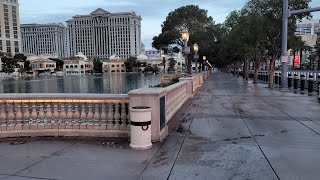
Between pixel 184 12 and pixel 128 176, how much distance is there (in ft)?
183

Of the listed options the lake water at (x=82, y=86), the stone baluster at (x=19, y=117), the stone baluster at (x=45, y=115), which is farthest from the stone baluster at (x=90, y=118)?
the lake water at (x=82, y=86)

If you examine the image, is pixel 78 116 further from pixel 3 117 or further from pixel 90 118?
pixel 3 117

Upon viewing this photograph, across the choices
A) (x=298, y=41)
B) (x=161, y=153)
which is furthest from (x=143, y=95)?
(x=298, y=41)

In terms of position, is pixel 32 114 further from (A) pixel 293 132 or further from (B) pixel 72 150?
(A) pixel 293 132

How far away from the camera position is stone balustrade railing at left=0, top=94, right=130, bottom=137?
815cm

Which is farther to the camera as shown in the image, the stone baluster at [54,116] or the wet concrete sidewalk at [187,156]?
the stone baluster at [54,116]

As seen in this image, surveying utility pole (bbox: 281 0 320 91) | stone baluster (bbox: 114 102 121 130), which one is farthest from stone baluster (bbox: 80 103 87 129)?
utility pole (bbox: 281 0 320 91)

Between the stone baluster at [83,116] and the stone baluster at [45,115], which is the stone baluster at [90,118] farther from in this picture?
the stone baluster at [45,115]

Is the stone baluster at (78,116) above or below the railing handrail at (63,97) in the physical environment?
below

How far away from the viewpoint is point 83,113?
830cm

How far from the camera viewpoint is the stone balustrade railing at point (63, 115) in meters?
8.15

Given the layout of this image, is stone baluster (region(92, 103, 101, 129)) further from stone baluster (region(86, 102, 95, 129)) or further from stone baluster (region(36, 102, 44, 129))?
stone baluster (region(36, 102, 44, 129))

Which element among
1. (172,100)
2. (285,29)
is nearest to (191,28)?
(285,29)

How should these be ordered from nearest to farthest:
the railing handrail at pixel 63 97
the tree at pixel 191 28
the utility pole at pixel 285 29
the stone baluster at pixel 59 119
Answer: the railing handrail at pixel 63 97
the stone baluster at pixel 59 119
the utility pole at pixel 285 29
the tree at pixel 191 28
